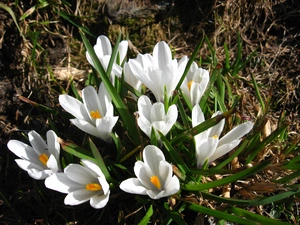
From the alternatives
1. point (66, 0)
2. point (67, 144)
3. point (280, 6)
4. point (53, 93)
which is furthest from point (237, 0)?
point (67, 144)

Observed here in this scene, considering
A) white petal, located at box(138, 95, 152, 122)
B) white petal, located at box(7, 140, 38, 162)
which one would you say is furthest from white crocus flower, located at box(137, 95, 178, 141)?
white petal, located at box(7, 140, 38, 162)

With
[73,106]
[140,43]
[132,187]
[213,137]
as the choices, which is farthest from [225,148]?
[140,43]

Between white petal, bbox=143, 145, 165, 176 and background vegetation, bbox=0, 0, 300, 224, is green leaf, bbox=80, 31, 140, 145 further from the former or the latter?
background vegetation, bbox=0, 0, 300, 224

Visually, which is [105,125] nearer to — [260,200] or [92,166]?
[92,166]

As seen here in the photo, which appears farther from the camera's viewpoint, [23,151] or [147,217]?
[23,151]

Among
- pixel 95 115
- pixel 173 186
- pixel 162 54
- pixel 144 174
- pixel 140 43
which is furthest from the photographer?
pixel 140 43

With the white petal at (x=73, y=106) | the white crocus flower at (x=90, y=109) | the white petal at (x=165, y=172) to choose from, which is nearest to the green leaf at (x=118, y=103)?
the white crocus flower at (x=90, y=109)

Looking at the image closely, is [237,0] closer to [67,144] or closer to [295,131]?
[295,131]
